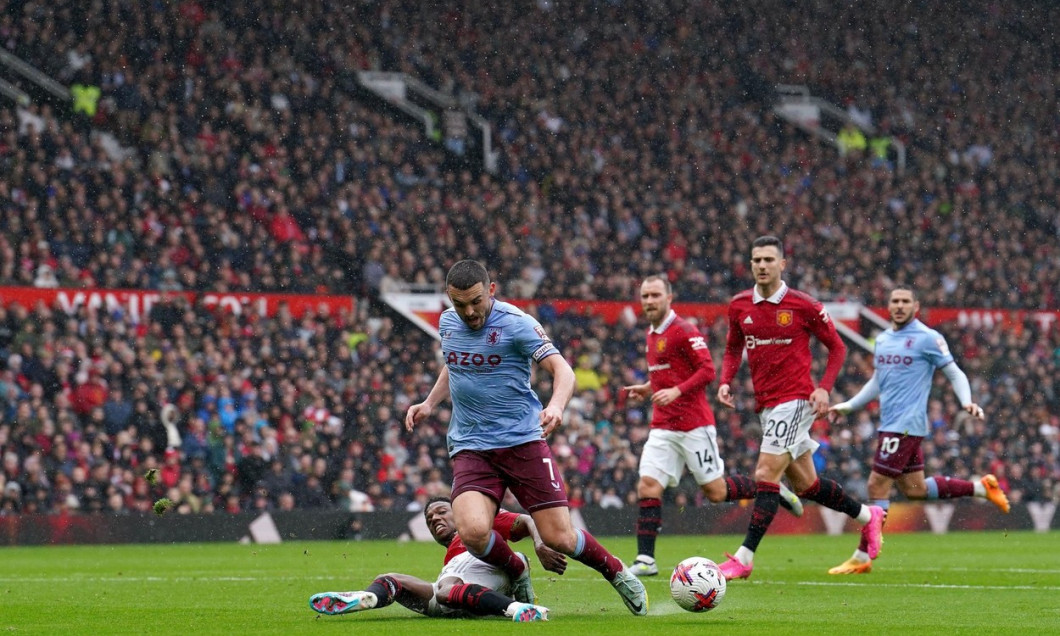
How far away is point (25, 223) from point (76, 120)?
3011 mm

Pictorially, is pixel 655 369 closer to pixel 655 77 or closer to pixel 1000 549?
pixel 1000 549

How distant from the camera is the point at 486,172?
2986cm

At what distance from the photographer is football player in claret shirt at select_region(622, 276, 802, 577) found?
41.0 ft

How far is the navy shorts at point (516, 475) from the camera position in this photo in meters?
8.66

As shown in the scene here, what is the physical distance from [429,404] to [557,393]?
3.48 ft

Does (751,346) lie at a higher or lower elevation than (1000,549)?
higher

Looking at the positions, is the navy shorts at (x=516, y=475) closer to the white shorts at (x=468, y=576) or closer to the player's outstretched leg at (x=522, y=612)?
the white shorts at (x=468, y=576)

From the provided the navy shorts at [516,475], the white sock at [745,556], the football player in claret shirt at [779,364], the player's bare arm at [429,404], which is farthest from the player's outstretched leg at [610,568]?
the football player in claret shirt at [779,364]

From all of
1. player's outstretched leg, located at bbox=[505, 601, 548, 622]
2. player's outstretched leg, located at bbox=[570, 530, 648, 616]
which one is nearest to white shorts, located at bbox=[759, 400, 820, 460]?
player's outstretched leg, located at bbox=[570, 530, 648, 616]

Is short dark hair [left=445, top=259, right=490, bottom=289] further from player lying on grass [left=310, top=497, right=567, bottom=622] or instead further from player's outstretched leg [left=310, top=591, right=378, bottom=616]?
player's outstretched leg [left=310, top=591, right=378, bottom=616]

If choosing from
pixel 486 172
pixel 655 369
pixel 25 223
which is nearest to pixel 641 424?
pixel 486 172

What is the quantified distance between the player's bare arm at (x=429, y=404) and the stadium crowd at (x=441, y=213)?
11515 mm

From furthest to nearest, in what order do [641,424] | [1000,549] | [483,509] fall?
[641,424]
[1000,549]
[483,509]

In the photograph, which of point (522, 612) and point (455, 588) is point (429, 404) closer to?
point (455, 588)
